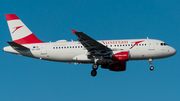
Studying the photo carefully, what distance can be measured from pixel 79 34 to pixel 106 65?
1257cm

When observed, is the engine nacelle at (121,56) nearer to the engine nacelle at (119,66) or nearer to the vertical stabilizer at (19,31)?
the engine nacelle at (119,66)

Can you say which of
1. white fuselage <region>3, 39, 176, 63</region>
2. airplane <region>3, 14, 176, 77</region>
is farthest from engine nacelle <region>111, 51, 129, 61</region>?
white fuselage <region>3, 39, 176, 63</region>

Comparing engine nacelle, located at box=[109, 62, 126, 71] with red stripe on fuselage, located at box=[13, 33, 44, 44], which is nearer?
red stripe on fuselage, located at box=[13, 33, 44, 44]

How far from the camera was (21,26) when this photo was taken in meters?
54.8

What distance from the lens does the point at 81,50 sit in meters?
50.9

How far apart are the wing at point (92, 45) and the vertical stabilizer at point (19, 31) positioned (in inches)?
377

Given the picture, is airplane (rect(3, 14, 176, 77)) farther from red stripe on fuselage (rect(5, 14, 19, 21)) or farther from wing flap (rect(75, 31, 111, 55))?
red stripe on fuselage (rect(5, 14, 19, 21))

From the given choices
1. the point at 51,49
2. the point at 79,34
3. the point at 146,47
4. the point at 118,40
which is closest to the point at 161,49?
the point at 146,47

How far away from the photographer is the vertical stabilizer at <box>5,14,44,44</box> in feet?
174

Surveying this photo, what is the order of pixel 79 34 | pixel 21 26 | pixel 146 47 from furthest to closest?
pixel 21 26 < pixel 146 47 < pixel 79 34

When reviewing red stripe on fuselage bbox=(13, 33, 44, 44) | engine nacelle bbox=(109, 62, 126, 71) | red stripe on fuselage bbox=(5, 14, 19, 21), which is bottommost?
engine nacelle bbox=(109, 62, 126, 71)

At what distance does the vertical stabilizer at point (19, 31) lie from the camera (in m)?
53.1

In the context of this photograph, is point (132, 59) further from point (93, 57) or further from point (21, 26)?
point (21, 26)

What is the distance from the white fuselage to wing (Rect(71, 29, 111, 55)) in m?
1.24
